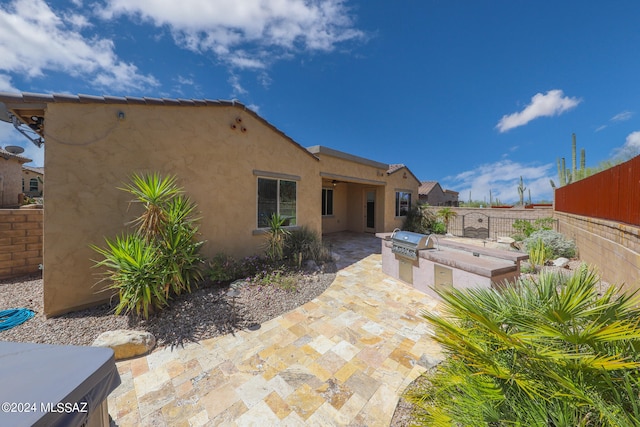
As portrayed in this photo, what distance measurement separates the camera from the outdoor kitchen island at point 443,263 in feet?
12.7

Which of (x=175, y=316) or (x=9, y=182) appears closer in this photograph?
(x=175, y=316)

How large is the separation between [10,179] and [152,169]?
13.5 m

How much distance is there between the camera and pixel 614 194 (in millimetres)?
4168

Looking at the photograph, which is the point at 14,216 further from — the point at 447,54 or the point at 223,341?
the point at 447,54

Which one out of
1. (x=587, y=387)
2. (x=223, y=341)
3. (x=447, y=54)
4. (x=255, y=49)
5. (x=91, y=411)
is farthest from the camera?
(x=447, y=54)

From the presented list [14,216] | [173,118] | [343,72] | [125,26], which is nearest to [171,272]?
[173,118]

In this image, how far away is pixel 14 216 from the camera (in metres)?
5.11

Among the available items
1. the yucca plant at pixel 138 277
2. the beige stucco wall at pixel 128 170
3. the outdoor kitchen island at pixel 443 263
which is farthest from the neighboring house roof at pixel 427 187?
the yucca plant at pixel 138 277

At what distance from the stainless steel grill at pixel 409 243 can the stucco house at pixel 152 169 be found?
11.3ft

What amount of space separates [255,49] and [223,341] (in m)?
8.57

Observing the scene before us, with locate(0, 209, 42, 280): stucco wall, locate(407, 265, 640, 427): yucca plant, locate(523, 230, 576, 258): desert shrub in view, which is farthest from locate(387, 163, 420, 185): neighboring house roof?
locate(0, 209, 42, 280): stucco wall

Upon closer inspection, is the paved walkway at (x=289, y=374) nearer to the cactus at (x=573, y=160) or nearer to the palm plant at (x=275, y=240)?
the palm plant at (x=275, y=240)

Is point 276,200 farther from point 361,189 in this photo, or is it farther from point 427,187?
point 427,187

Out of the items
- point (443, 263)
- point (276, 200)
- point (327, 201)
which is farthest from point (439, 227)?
point (276, 200)
